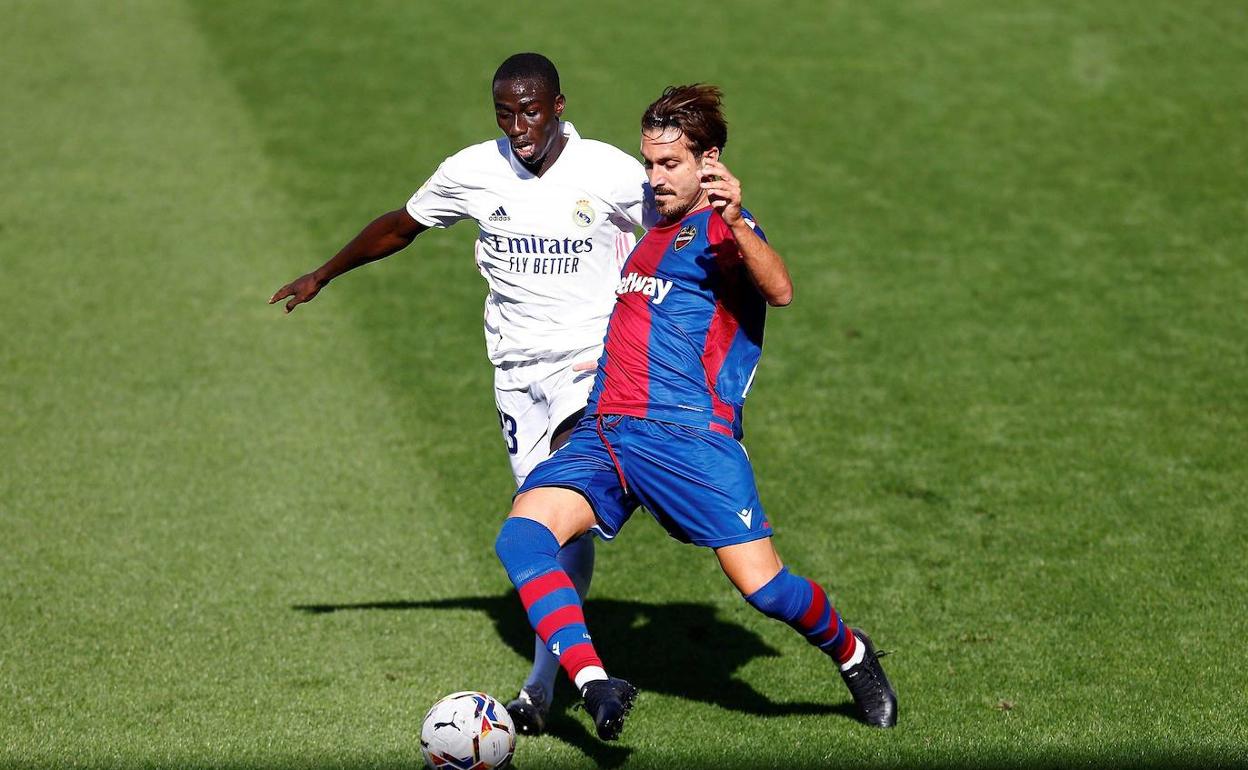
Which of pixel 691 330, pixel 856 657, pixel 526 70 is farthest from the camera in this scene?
pixel 856 657

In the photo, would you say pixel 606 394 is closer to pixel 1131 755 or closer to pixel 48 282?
pixel 1131 755

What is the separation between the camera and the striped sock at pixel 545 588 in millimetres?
5023

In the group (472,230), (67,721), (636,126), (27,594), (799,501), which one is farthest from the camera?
(636,126)

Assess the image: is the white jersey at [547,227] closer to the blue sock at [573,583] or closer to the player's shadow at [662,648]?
the blue sock at [573,583]

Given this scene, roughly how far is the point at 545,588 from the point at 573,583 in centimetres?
98

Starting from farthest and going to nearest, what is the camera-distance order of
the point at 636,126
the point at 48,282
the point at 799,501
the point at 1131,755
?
1. the point at 636,126
2. the point at 48,282
3. the point at 799,501
4. the point at 1131,755

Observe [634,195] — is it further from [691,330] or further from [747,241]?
[747,241]

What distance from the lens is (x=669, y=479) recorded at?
5352mm

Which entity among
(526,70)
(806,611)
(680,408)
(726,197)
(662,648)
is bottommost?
(662,648)

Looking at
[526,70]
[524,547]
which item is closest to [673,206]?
[526,70]

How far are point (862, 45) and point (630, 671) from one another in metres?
9.63

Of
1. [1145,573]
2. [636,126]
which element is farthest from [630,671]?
[636,126]

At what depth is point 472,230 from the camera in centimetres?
1221

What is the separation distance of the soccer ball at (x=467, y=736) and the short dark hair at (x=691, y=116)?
2.24 meters
